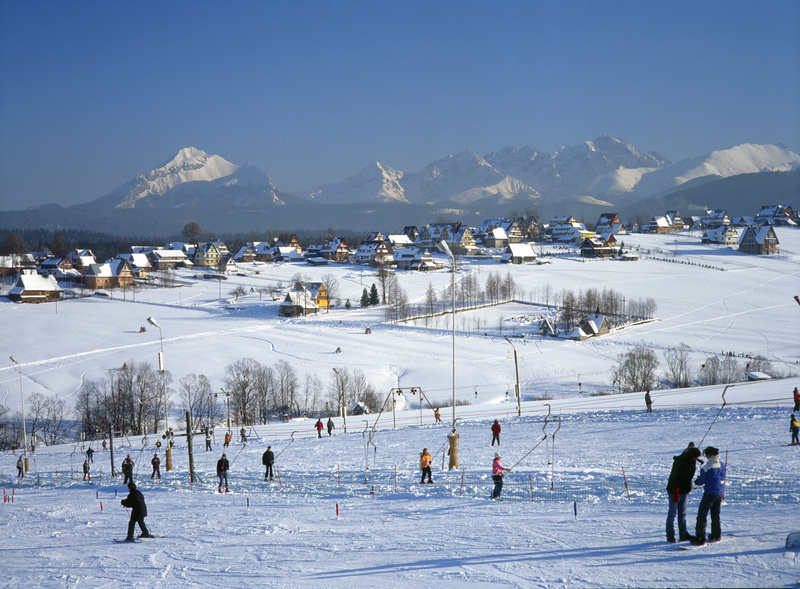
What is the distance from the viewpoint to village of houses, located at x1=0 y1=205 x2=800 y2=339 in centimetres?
9818

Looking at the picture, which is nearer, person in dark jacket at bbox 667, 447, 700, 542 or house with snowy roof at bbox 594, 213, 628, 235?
person in dark jacket at bbox 667, 447, 700, 542

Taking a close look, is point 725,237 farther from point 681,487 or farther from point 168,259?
point 681,487

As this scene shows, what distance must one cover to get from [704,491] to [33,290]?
341 feet

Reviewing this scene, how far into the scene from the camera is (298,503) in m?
16.2

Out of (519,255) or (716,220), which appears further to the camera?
(716,220)

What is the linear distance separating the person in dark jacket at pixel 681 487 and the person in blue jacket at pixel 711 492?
201 millimetres

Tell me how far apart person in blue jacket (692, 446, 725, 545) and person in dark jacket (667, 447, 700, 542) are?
0.66 ft

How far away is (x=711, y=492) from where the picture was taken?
9281mm

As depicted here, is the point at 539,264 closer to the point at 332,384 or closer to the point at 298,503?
the point at 332,384

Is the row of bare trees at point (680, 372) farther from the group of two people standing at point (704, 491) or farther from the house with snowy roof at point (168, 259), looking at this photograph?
the house with snowy roof at point (168, 259)

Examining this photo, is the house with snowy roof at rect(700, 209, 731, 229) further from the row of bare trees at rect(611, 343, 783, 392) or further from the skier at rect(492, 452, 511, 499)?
the skier at rect(492, 452, 511, 499)

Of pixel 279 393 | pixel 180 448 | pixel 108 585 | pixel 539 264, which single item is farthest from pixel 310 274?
pixel 108 585

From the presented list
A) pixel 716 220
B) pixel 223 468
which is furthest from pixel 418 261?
pixel 223 468

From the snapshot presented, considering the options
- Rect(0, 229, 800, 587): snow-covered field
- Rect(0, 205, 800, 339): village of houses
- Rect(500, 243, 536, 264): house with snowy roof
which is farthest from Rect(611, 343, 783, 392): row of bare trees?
Rect(500, 243, 536, 264): house with snowy roof
